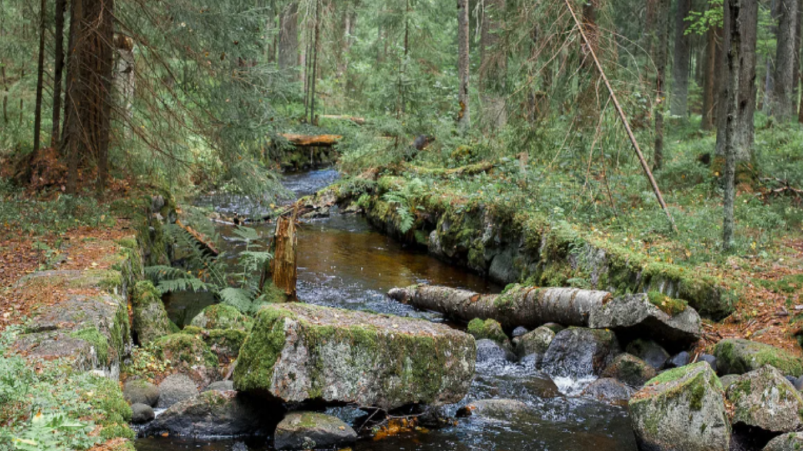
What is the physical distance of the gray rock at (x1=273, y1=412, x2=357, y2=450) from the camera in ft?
18.6

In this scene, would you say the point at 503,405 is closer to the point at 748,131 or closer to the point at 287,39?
the point at 748,131

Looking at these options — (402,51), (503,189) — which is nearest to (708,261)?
(503,189)

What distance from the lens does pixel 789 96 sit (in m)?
19.7

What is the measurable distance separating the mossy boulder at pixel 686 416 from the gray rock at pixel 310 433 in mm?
2729

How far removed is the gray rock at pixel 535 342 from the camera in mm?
8527

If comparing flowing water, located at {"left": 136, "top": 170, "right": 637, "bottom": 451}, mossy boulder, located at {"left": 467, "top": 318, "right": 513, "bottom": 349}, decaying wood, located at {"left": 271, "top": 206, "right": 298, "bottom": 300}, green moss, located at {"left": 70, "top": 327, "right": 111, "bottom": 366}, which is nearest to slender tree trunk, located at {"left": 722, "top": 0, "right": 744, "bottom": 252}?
mossy boulder, located at {"left": 467, "top": 318, "right": 513, "bottom": 349}

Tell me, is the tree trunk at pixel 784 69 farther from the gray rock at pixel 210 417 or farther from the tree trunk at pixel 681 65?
the gray rock at pixel 210 417

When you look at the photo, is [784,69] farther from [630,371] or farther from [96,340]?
[96,340]

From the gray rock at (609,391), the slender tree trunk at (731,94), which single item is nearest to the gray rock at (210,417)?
the gray rock at (609,391)

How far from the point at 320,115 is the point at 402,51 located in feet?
45.6

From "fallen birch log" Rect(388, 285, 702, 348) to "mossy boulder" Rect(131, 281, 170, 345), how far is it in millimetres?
4144

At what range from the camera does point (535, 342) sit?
858 centimetres

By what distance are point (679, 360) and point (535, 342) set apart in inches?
71.6

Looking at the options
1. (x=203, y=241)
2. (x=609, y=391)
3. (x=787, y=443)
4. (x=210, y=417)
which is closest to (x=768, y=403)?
(x=787, y=443)
